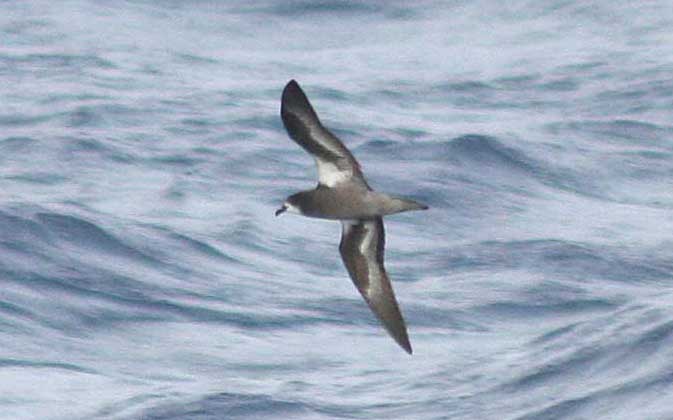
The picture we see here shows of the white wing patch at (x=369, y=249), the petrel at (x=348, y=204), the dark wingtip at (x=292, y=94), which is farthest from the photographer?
the white wing patch at (x=369, y=249)

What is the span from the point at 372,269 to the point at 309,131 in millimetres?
729

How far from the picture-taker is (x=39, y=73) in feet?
67.5

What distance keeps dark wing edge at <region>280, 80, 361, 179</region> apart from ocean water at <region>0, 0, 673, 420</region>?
273cm

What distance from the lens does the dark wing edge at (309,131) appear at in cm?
939

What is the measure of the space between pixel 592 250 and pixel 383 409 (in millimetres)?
3716

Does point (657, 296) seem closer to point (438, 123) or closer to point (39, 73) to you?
point (438, 123)

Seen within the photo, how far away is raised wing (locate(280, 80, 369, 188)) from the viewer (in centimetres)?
941

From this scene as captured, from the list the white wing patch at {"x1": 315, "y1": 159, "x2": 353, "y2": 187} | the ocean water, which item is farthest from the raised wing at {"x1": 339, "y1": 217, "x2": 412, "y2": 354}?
the ocean water

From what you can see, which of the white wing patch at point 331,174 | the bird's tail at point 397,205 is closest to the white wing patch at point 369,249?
the white wing patch at point 331,174

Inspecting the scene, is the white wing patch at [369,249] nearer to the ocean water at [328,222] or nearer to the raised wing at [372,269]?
the raised wing at [372,269]

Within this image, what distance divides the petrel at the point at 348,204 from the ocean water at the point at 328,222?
7.56 feet

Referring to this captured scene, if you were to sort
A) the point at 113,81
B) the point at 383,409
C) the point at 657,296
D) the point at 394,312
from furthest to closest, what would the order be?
1. the point at 113,81
2. the point at 657,296
3. the point at 383,409
4. the point at 394,312

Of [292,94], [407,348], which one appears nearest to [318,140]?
[292,94]

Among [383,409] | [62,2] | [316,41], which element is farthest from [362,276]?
[62,2]
